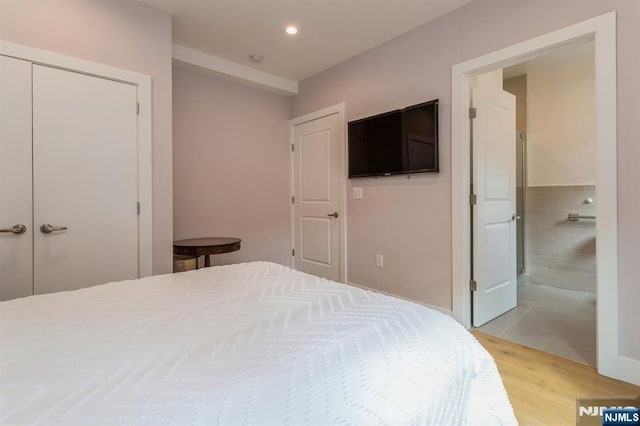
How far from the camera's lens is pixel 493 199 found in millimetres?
2725

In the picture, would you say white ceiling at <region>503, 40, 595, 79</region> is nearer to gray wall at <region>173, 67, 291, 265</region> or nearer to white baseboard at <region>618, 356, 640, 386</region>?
white baseboard at <region>618, 356, 640, 386</region>

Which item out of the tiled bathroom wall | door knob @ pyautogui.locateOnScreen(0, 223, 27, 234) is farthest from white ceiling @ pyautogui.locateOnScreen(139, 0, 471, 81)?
the tiled bathroom wall

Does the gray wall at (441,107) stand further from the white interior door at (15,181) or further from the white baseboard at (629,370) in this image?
the white interior door at (15,181)

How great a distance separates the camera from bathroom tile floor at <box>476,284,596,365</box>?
219 centimetres

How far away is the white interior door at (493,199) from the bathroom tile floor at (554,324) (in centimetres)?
13

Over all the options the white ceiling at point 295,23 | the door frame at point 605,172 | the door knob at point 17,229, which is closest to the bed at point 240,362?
the door knob at point 17,229

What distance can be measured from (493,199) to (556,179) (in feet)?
5.40

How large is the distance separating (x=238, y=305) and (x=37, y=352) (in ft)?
1.79

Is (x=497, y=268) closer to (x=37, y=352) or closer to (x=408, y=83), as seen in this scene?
(x=408, y=83)

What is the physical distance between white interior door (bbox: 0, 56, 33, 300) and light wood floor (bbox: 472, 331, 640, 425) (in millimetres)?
2964

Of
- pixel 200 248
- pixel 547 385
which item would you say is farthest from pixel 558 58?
pixel 200 248

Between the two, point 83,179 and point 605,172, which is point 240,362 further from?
point 605,172

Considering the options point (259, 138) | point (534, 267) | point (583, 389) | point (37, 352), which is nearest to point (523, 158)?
point (534, 267)

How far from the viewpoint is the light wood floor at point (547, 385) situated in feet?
5.00
